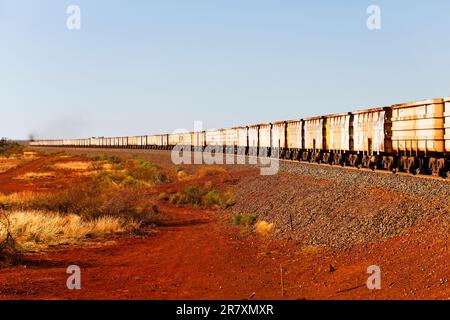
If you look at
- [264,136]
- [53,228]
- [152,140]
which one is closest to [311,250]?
[53,228]

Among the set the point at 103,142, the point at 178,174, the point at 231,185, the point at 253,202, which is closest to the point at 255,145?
the point at 178,174

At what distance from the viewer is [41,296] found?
33.5ft

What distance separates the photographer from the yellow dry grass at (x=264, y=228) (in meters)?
16.6

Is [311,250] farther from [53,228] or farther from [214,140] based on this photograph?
[214,140]

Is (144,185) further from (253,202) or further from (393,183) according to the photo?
(393,183)

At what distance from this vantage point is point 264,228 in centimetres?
1686

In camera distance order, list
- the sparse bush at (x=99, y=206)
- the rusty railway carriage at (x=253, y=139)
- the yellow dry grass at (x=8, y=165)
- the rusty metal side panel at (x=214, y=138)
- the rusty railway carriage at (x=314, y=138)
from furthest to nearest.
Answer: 1. the yellow dry grass at (x=8, y=165)
2. the rusty metal side panel at (x=214, y=138)
3. the rusty railway carriage at (x=253, y=139)
4. the rusty railway carriage at (x=314, y=138)
5. the sparse bush at (x=99, y=206)

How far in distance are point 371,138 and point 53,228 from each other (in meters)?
13.5

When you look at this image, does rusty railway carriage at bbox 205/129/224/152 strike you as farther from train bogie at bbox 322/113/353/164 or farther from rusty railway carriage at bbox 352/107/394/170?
rusty railway carriage at bbox 352/107/394/170

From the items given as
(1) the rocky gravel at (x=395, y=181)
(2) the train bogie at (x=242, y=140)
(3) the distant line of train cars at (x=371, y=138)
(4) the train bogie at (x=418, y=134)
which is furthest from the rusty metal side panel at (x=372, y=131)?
(2) the train bogie at (x=242, y=140)

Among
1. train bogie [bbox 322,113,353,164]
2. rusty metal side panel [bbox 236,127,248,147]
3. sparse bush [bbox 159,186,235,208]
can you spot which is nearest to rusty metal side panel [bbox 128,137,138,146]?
rusty metal side panel [bbox 236,127,248,147]

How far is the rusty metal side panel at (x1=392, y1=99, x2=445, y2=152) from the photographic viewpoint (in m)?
17.7

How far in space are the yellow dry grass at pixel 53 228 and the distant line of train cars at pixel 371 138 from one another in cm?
1035

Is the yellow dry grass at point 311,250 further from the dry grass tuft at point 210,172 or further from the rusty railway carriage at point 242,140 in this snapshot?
the rusty railway carriage at point 242,140
